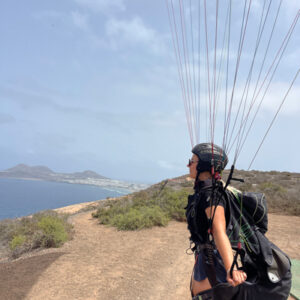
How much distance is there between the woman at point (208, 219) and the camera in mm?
1812

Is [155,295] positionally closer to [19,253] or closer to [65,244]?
[65,244]

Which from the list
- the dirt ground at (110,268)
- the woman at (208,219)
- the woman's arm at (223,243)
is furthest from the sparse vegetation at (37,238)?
the woman's arm at (223,243)

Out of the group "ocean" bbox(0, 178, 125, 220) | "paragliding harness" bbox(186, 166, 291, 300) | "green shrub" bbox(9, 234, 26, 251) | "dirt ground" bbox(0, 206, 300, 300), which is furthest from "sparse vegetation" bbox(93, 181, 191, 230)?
"paragliding harness" bbox(186, 166, 291, 300)

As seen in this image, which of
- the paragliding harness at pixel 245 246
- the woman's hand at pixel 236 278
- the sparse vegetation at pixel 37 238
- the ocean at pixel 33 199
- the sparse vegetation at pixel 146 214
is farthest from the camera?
the ocean at pixel 33 199

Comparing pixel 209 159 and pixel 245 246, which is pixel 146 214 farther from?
pixel 245 246

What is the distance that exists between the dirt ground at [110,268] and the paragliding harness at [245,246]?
2.96 metres

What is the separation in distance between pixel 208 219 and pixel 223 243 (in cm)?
25

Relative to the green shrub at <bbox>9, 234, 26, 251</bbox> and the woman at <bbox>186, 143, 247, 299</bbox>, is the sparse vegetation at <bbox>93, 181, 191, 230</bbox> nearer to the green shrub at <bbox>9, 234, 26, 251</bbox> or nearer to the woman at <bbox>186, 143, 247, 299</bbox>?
the green shrub at <bbox>9, 234, 26, 251</bbox>

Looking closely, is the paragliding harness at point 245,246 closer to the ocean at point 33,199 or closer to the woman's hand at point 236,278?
the woman's hand at point 236,278

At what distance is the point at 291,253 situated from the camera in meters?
6.60

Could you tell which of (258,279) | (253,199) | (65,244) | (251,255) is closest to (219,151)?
(253,199)

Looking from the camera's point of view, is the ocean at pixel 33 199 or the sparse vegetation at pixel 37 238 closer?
the sparse vegetation at pixel 37 238

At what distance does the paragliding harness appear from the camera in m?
1.83

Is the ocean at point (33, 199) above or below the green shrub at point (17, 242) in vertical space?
below
